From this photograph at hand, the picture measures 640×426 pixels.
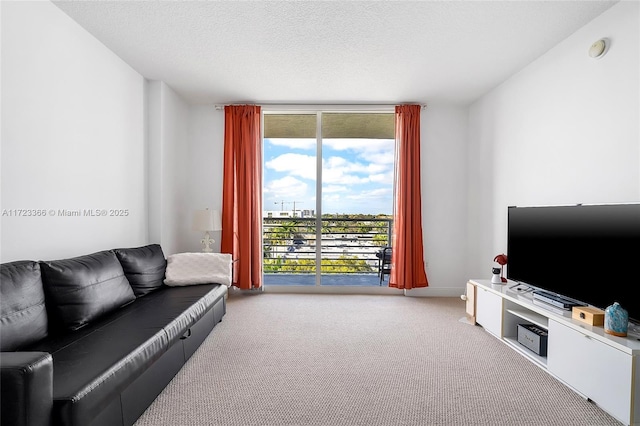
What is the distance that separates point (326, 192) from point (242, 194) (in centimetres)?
122

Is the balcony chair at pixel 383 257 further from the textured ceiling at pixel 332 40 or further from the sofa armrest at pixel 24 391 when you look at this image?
the sofa armrest at pixel 24 391

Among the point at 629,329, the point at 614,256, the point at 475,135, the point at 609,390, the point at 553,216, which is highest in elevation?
the point at 475,135

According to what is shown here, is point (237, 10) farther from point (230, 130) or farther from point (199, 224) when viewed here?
point (199, 224)

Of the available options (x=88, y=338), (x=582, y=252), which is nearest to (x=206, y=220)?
(x=88, y=338)

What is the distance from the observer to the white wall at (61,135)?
2.11 m

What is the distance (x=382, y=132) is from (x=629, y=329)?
143 inches

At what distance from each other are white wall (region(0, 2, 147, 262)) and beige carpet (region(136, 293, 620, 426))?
4.65ft

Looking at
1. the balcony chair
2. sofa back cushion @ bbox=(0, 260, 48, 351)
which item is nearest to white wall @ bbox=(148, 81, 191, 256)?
sofa back cushion @ bbox=(0, 260, 48, 351)

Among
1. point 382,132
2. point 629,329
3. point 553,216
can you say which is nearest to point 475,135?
point 382,132

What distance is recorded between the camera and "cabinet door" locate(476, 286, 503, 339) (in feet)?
9.64

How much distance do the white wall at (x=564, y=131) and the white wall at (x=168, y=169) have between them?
4010 mm

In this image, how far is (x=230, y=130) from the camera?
4.49 metres

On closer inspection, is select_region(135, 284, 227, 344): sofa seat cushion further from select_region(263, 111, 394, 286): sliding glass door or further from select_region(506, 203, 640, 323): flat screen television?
select_region(506, 203, 640, 323): flat screen television

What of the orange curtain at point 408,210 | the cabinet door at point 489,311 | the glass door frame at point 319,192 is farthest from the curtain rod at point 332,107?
the cabinet door at point 489,311
